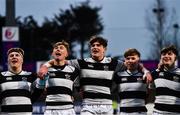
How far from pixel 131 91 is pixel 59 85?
121 cm

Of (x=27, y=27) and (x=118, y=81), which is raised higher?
(x=27, y=27)

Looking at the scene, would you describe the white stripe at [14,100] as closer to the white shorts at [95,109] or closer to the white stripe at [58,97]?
the white stripe at [58,97]

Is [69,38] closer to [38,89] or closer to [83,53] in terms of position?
[83,53]

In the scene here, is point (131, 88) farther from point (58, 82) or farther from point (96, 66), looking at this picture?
point (58, 82)

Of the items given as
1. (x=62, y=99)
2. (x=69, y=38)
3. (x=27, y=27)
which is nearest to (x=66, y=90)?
(x=62, y=99)

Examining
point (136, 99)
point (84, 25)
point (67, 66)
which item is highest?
point (84, 25)

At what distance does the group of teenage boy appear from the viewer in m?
8.56

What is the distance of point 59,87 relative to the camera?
8586mm

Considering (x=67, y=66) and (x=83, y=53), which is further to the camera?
(x=83, y=53)

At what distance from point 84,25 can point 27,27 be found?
8459 millimetres

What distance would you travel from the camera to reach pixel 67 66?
8836 millimetres

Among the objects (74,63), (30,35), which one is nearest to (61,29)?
(30,35)

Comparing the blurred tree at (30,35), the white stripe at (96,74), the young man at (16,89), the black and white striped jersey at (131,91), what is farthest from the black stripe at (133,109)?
the blurred tree at (30,35)

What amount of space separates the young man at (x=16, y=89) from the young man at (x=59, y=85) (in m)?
0.23
